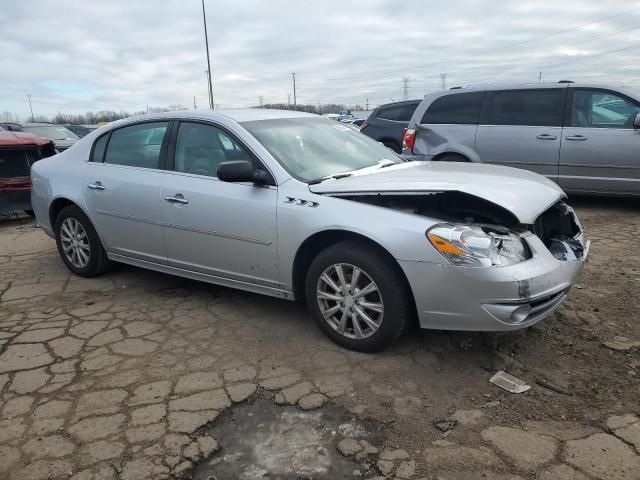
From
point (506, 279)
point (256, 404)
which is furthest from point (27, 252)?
point (506, 279)

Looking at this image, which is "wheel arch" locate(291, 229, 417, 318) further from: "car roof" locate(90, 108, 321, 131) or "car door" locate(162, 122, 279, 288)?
"car roof" locate(90, 108, 321, 131)

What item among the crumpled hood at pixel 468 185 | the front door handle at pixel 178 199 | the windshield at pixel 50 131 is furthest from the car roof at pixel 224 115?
the windshield at pixel 50 131

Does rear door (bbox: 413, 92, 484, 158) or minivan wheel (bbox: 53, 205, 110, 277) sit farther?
rear door (bbox: 413, 92, 484, 158)

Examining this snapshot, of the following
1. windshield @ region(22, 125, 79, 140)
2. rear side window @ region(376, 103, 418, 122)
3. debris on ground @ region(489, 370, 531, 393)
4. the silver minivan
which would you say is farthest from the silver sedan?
windshield @ region(22, 125, 79, 140)

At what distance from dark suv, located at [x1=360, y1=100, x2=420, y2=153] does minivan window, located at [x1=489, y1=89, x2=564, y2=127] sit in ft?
12.7

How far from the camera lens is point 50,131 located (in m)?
14.0

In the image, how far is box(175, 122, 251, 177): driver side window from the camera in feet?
13.0

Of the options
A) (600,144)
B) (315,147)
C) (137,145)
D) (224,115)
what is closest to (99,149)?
(137,145)

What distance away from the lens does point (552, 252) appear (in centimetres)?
348

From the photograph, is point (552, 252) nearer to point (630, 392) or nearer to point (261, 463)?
point (630, 392)

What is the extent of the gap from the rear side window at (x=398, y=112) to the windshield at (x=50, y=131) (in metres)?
7.97

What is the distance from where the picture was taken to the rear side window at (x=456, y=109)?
7.86 m

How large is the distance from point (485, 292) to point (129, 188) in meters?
3.02

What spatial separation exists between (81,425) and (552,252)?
9.88 ft
